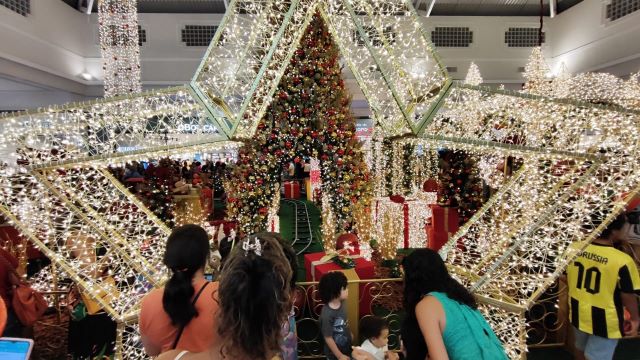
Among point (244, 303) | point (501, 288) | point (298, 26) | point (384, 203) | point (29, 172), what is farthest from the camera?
point (384, 203)

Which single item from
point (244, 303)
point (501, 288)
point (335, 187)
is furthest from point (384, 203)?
point (244, 303)

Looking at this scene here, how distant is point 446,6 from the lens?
46.0 ft

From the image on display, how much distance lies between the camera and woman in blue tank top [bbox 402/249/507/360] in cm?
166

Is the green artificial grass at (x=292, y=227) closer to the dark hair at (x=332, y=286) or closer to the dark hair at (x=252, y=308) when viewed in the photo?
the dark hair at (x=332, y=286)

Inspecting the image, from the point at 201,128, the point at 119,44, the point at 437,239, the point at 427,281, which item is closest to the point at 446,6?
the point at 437,239

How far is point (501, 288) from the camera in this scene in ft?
8.66

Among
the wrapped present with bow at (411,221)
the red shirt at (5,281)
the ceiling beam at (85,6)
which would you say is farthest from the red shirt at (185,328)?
the ceiling beam at (85,6)

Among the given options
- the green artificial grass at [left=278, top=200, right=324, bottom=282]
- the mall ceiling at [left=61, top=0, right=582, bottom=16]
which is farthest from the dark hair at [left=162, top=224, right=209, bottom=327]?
the mall ceiling at [left=61, top=0, right=582, bottom=16]

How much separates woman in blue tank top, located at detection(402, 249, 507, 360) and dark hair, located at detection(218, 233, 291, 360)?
0.72 metres

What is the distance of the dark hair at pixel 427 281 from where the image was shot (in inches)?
71.8

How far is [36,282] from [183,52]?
10.4 m

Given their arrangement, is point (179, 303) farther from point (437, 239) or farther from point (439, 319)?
point (437, 239)

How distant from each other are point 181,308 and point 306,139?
436 cm

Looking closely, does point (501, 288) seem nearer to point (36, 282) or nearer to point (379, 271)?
point (379, 271)
